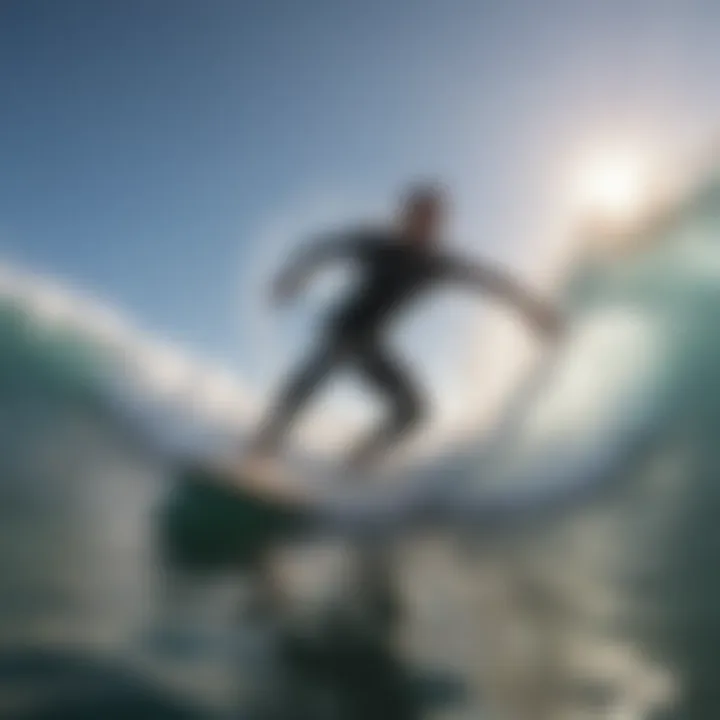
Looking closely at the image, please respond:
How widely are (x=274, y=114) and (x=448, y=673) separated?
1077mm

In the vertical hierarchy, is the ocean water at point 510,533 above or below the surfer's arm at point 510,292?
below

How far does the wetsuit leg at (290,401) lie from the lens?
203 cm

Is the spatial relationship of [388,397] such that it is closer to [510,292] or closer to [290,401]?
[290,401]

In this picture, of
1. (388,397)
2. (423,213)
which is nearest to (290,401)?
(388,397)

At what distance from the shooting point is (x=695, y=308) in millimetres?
2197

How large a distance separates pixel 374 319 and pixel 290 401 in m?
0.21

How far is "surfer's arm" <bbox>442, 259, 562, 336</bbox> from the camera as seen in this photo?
6.67ft

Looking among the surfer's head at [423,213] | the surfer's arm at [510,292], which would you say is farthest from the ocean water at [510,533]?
the surfer's head at [423,213]

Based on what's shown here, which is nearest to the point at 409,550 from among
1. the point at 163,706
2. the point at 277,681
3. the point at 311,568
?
the point at 311,568

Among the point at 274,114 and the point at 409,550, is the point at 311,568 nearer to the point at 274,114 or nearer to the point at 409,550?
the point at 409,550

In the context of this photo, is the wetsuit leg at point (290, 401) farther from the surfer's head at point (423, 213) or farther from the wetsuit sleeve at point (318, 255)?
the surfer's head at point (423, 213)

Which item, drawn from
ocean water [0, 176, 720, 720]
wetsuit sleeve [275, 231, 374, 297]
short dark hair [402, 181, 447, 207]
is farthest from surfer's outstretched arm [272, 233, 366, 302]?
ocean water [0, 176, 720, 720]

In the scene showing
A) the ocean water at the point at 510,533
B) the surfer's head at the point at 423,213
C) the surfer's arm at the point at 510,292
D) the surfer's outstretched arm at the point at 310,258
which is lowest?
the ocean water at the point at 510,533

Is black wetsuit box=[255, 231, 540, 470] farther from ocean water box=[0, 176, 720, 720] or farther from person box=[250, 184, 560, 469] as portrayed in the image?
ocean water box=[0, 176, 720, 720]
